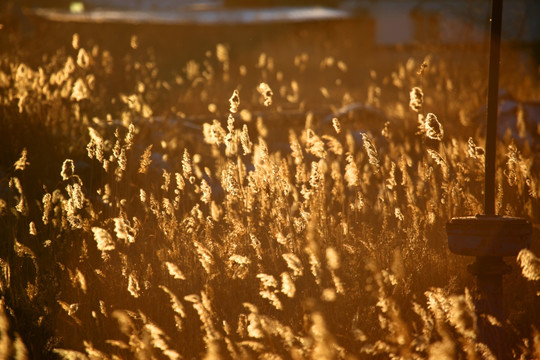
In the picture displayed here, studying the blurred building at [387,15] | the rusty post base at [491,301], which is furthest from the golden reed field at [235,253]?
the blurred building at [387,15]

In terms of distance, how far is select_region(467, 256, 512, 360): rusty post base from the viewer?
2.75m

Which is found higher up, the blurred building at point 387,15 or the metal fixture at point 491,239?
the blurred building at point 387,15

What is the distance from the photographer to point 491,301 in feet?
9.29

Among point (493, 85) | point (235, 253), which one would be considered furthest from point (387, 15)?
point (493, 85)

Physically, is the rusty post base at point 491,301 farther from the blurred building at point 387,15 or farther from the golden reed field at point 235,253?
the blurred building at point 387,15

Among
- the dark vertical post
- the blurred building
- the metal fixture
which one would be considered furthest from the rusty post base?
the blurred building

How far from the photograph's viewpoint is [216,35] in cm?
1719

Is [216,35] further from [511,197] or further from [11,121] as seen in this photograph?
[511,197]

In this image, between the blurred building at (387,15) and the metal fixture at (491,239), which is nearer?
the metal fixture at (491,239)

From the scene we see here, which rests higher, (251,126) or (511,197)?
(251,126)

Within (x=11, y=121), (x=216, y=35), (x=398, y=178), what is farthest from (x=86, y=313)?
(x=216, y=35)

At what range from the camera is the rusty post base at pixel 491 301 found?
2754mm

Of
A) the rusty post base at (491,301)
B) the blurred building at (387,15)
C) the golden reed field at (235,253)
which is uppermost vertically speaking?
the blurred building at (387,15)

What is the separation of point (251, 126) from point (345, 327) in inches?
151
